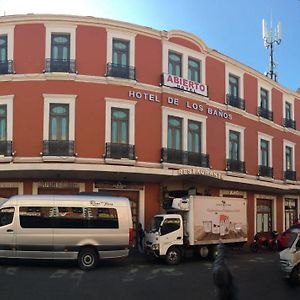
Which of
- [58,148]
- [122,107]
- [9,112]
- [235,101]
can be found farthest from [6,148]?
[235,101]

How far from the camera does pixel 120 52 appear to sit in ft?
85.9

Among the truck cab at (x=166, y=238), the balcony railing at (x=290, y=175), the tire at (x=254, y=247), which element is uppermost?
the balcony railing at (x=290, y=175)

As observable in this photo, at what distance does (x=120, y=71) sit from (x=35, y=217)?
1020 centimetres

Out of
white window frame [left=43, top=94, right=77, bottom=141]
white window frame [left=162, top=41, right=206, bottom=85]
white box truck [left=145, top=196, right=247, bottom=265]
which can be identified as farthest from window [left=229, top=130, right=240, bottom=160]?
white window frame [left=43, top=94, right=77, bottom=141]

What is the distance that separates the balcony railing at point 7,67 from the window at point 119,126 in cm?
537

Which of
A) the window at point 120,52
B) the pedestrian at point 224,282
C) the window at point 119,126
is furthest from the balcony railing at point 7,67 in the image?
the pedestrian at point 224,282

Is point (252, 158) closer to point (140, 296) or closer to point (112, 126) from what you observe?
point (112, 126)

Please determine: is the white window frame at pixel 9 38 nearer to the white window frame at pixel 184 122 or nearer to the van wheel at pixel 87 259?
the white window frame at pixel 184 122

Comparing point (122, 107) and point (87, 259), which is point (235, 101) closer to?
point (122, 107)

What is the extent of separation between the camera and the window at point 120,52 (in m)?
26.0

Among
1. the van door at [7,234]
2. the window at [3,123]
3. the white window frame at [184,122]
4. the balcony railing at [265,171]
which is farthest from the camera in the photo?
the balcony railing at [265,171]

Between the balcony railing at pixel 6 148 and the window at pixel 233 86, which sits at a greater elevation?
the window at pixel 233 86

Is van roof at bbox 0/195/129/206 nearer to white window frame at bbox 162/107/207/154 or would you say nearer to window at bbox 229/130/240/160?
white window frame at bbox 162/107/207/154

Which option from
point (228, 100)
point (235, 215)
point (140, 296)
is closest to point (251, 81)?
point (228, 100)
